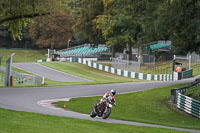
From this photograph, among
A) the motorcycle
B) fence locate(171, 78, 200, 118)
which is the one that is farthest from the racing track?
fence locate(171, 78, 200, 118)

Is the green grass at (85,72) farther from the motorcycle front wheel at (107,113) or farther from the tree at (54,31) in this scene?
the tree at (54,31)

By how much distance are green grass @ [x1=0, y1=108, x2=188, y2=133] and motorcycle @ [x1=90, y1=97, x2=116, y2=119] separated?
2.13 meters

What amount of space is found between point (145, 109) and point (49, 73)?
25197 mm

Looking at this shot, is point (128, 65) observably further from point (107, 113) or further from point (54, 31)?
point (54, 31)

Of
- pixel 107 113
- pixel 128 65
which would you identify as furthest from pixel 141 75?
pixel 107 113

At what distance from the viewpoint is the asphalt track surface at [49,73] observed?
44.6 meters

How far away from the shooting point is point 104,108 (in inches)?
753

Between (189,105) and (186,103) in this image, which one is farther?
(186,103)

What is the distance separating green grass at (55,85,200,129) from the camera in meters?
21.2

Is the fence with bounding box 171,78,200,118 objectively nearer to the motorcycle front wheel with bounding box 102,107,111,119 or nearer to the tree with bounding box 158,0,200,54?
the tree with bounding box 158,0,200,54

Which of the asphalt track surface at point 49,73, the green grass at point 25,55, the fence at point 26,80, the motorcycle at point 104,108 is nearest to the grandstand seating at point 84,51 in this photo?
the green grass at point 25,55

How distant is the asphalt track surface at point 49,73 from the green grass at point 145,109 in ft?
52.5

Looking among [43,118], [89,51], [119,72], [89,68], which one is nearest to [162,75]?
[119,72]

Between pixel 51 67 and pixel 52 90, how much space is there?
2309 cm
